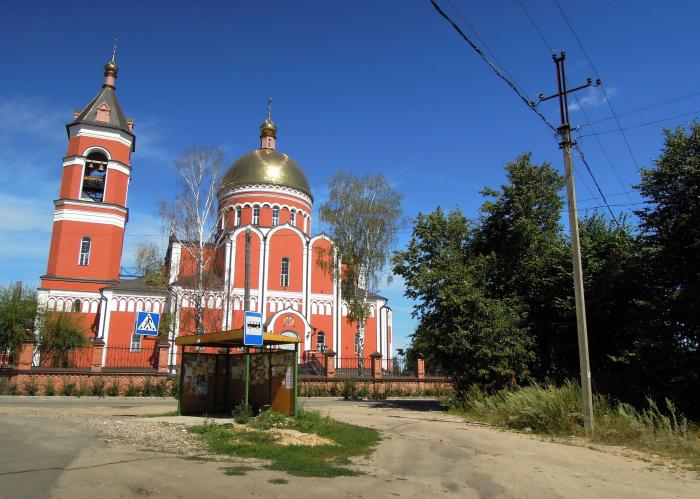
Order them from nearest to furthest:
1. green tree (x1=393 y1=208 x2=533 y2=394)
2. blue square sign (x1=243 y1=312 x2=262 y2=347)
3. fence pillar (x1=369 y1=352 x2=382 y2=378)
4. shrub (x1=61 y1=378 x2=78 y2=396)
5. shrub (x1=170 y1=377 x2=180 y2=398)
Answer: blue square sign (x1=243 y1=312 x2=262 y2=347) < green tree (x1=393 y1=208 x2=533 y2=394) < shrub (x1=61 y1=378 x2=78 y2=396) < shrub (x1=170 y1=377 x2=180 y2=398) < fence pillar (x1=369 y1=352 x2=382 y2=378)

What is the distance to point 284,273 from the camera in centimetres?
3922

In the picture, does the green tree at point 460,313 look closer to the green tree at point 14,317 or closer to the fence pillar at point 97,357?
the fence pillar at point 97,357

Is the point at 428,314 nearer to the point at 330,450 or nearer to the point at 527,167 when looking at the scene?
the point at 527,167

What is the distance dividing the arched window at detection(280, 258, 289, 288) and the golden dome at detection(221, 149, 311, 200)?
23.7 feet

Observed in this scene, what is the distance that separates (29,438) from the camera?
29.1 ft

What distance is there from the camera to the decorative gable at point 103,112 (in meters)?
38.5

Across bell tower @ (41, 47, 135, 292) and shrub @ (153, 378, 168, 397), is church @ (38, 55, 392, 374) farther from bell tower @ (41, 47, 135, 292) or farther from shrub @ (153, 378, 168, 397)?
shrub @ (153, 378, 168, 397)

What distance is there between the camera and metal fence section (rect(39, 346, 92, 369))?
3036 cm

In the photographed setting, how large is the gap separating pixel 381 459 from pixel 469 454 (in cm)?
179

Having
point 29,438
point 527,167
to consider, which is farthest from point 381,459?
point 527,167

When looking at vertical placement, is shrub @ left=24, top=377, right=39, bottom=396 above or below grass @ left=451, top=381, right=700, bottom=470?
above

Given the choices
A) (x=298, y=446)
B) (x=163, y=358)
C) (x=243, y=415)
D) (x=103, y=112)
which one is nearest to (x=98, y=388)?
(x=163, y=358)

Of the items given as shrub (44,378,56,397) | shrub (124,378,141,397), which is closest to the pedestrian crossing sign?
shrub (124,378,141,397)

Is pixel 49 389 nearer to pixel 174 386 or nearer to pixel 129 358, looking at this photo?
pixel 174 386
